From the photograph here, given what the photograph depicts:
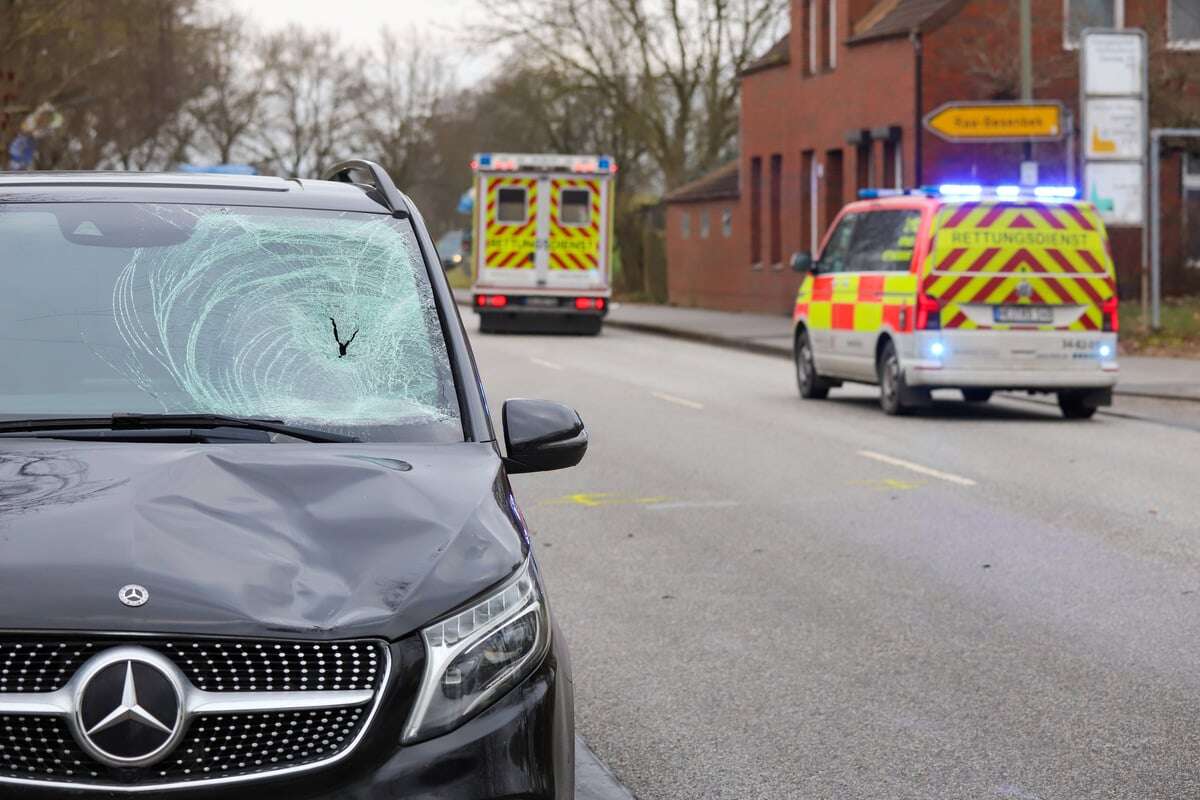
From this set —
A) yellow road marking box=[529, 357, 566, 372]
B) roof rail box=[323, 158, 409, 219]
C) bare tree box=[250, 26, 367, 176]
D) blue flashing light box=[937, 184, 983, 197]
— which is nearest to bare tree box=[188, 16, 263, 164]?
bare tree box=[250, 26, 367, 176]

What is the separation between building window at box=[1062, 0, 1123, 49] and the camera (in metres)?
34.1

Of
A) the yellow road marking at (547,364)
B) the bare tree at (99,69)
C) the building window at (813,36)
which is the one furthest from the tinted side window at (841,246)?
the building window at (813,36)

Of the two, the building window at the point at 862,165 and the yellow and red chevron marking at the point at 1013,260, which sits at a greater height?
the building window at the point at 862,165

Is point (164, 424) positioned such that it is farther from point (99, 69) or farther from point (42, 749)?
point (99, 69)

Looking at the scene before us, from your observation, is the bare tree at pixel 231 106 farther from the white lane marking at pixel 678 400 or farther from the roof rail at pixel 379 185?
the roof rail at pixel 379 185

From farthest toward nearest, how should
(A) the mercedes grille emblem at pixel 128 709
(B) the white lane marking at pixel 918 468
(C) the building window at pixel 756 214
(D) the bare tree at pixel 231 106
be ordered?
(D) the bare tree at pixel 231 106 < (C) the building window at pixel 756 214 < (B) the white lane marking at pixel 918 468 < (A) the mercedes grille emblem at pixel 128 709

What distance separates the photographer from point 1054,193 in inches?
675

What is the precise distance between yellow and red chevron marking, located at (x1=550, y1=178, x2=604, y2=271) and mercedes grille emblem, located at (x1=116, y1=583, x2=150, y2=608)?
3157 cm

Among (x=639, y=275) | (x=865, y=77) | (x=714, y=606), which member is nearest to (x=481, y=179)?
A: (x=865, y=77)

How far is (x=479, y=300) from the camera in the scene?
34.9 m

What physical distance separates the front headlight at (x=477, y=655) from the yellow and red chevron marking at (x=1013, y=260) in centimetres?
1362

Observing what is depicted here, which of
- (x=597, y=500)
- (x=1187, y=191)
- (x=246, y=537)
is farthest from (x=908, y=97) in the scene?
(x=246, y=537)

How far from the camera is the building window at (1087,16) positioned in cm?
3409

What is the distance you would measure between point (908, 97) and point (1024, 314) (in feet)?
59.4
